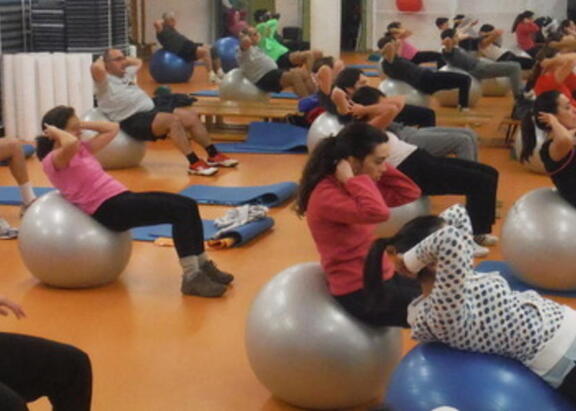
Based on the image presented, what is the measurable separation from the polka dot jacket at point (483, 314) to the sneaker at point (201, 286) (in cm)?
199

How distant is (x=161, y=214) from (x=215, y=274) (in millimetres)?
425

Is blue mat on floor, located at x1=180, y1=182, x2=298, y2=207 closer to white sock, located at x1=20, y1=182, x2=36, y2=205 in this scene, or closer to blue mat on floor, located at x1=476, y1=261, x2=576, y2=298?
white sock, located at x1=20, y1=182, x2=36, y2=205

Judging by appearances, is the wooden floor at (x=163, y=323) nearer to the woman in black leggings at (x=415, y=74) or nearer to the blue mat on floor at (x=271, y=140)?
the blue mat on floor at (x=271, y=140)

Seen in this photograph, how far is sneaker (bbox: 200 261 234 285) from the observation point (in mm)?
4797

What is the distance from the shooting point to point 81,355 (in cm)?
276

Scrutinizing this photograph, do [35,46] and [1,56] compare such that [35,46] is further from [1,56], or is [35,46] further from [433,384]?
[433,384]

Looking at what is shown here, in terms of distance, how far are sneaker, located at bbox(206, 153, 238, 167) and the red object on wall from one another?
380 inches

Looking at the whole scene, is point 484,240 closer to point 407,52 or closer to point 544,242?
point 544,242

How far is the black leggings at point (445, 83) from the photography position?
9.36m

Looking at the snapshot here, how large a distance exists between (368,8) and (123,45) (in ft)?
27.6

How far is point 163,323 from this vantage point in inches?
172

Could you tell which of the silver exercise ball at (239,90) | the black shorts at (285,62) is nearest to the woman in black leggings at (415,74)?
the silver exercise ball at (239,90)

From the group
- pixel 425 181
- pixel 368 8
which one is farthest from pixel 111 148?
pixel 368 8

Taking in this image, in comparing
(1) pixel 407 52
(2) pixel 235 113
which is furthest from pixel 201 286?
(1) pixel 407 52
